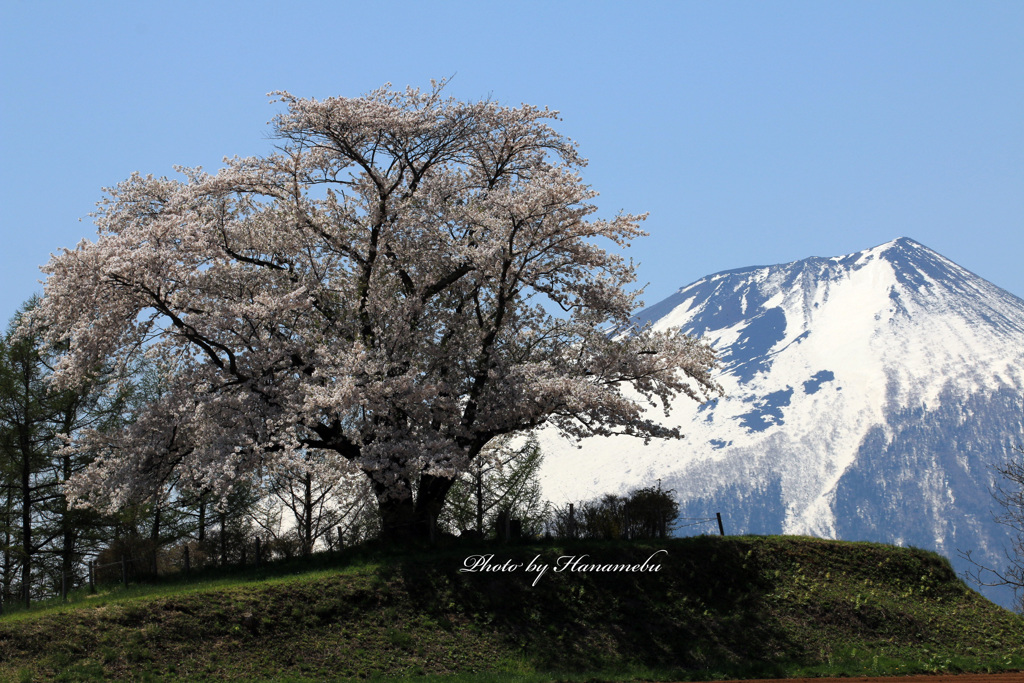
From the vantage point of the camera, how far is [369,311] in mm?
28031

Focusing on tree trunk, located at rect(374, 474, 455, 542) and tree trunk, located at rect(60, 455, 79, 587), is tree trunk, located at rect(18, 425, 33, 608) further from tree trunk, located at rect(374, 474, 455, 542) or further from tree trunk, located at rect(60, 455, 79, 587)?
tree trunk, located at rect(374, 474, 455, 542)

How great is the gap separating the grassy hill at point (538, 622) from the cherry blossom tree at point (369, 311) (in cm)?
323

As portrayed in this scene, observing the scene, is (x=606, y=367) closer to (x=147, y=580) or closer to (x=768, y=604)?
(x=768, y=604)

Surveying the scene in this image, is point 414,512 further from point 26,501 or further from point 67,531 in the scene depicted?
point 26,501

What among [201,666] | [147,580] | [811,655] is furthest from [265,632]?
[811,655]

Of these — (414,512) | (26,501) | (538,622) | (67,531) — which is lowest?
(538,622)

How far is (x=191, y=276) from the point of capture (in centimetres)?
2558

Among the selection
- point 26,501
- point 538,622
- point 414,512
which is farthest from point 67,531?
point 538,622

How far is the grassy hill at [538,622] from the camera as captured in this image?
20.2 metres

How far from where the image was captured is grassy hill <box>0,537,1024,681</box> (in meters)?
20.2

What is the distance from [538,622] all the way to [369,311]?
1123 centimetres

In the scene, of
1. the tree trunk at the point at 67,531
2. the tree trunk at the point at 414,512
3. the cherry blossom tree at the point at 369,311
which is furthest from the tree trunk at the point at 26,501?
the tree trunk at the point at 414,512

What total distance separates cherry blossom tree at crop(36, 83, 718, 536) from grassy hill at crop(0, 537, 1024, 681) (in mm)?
3229

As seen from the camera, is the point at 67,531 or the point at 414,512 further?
the point at 67,531
